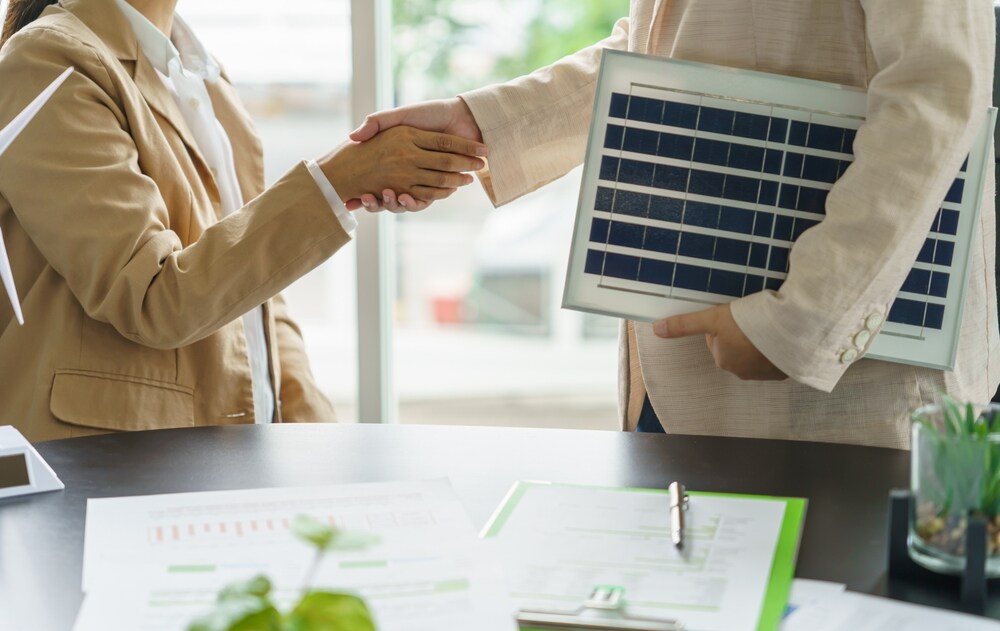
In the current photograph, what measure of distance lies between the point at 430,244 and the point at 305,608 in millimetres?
2769

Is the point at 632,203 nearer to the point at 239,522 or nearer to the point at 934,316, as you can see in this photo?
the point at 934,316

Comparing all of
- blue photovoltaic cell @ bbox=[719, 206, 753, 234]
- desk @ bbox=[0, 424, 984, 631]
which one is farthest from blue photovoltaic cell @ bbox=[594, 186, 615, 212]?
desk @ bbox=[0, 424, 984, 631]

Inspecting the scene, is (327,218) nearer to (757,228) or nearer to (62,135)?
(62,135)

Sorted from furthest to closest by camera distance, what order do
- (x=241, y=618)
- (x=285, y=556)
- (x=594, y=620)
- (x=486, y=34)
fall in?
(x=486, y=34), (x=285, y=556), (x=594, y=620), (x=241, y=618)

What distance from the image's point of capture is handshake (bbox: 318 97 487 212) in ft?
4.66

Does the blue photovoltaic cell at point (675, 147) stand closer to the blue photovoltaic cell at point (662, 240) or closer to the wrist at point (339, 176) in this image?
the blue photovoltaic cell at point (662, 240)

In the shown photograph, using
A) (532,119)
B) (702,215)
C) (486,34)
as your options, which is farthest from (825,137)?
(486,34)

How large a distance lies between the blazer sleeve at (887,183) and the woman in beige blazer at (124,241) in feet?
1.82

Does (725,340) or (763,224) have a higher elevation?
(763,224)

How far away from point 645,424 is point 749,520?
1.48 feet

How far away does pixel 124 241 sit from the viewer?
4.43 ft

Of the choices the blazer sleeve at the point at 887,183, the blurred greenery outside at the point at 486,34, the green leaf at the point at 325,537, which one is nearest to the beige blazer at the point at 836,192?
the blazer sleeve at the point at 887,183

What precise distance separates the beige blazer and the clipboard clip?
0.43 meters

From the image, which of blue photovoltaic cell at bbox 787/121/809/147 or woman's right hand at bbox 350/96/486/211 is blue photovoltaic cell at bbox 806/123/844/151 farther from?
woman's right hand at bbox 350/96/486/211
